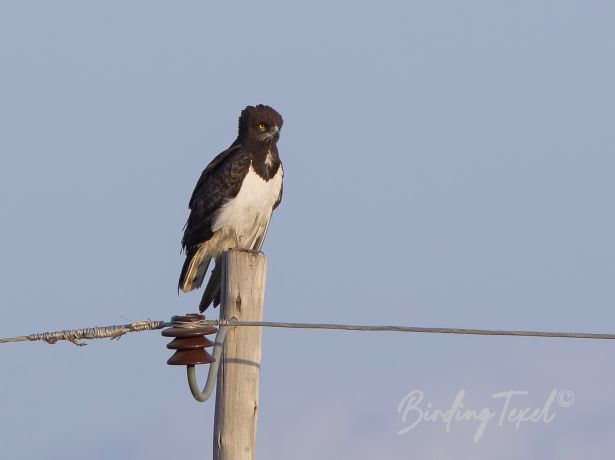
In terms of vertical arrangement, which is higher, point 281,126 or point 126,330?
point 281,126

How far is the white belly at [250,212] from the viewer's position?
1259cm

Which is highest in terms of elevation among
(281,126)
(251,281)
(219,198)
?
(281,126)

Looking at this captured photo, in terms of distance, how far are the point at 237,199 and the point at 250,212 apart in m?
0.18

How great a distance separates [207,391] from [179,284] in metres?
5.17

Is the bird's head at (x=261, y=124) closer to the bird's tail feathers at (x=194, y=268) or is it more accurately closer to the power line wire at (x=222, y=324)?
the bird's tail feathers at (x=194, y=268)

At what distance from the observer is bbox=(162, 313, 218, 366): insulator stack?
7375mm

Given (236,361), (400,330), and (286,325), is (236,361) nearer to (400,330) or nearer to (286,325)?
(286,325)

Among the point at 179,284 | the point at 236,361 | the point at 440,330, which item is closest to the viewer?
the point at 440,330

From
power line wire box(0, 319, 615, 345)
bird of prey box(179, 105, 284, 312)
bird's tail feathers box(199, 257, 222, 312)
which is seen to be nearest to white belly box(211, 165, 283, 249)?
bird of prey box(179, 105, 284, 312)

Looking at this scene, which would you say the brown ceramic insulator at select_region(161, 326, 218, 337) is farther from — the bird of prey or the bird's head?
the bird's head

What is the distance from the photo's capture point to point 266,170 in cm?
1273

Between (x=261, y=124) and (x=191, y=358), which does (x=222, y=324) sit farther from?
(x=261, y=124)

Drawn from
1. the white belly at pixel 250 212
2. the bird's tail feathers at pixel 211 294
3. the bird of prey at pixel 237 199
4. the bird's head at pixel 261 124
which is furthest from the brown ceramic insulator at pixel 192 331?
the bird's head at pixel 261 124

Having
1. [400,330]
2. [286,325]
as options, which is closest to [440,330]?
[400,330]
